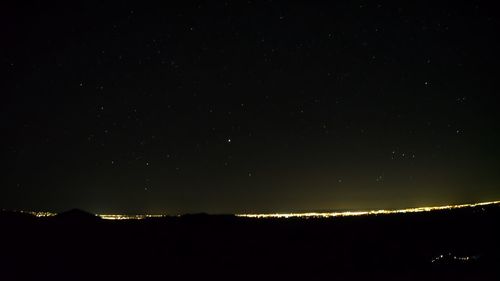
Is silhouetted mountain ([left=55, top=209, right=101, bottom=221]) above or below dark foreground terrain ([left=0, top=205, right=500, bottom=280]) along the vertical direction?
above

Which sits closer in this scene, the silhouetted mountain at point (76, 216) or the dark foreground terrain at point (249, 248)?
the dark foreground terrain at point (249, 248)

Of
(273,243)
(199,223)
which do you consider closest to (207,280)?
(273,243)

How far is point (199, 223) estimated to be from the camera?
3369 centimetres

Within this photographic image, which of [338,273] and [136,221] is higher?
[136,221]

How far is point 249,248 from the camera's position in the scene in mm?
24891

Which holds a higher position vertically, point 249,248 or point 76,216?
point 76,216

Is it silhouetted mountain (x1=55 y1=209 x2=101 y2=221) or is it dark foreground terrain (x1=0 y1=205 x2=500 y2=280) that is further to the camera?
silhouetted mountain (x1=55 y1=209 x2=101 y2=221)

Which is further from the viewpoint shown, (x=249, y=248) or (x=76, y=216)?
(x=76, y=216)

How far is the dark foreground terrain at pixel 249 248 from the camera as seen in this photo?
1652 cm

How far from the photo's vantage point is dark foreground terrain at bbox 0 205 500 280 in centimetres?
1652

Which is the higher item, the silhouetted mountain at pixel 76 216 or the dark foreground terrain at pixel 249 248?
the silhouetted mountain at pixel 76 216

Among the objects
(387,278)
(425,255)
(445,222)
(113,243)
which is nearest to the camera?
(387,278)

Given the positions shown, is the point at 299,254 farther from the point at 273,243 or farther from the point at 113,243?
the point at 113,243

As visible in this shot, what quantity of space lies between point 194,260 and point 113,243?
13.7 feet
